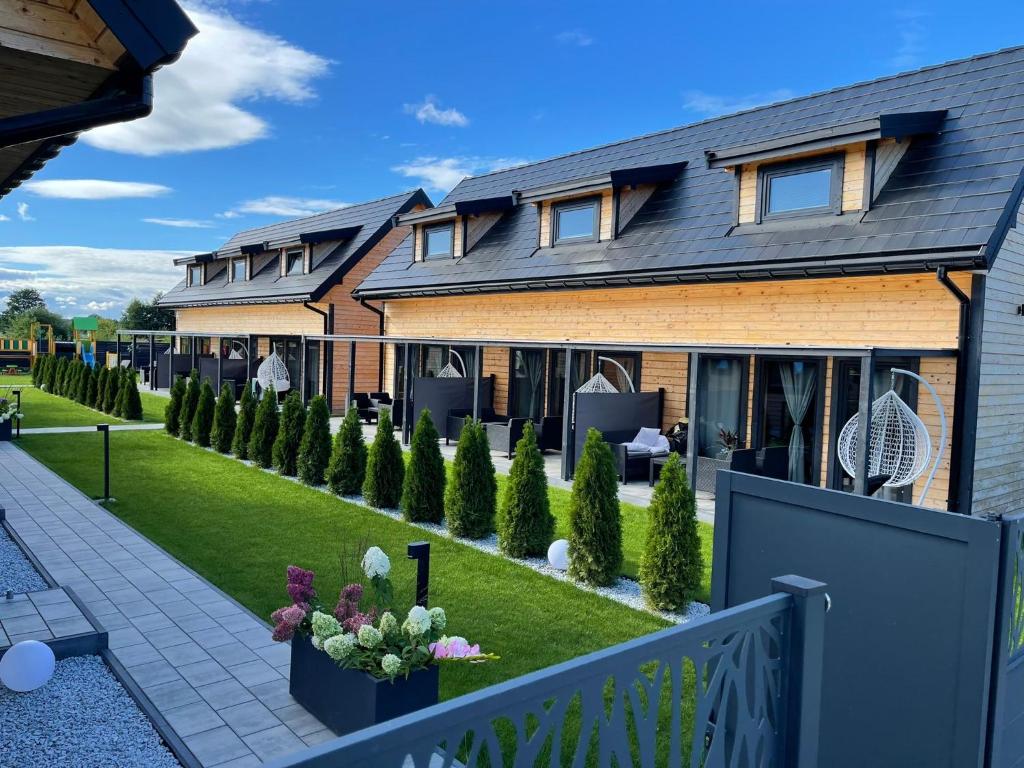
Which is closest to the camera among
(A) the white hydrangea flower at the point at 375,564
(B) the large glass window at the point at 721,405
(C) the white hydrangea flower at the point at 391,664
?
(C) the white hydrangea flower at the point at 391,664

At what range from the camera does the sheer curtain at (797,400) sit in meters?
11.5

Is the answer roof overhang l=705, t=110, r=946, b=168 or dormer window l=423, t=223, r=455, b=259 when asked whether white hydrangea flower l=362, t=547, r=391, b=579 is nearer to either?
roof overhang l=705, t=110, r=946, b=168

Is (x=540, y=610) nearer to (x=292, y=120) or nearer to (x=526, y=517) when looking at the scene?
(x=526, y=517)

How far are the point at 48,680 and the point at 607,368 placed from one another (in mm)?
11831

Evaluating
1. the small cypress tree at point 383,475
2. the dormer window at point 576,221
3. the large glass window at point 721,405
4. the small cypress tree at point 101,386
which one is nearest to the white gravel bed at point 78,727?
the small cypress tree at point 383,475

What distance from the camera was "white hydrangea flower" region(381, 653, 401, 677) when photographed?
376 cm

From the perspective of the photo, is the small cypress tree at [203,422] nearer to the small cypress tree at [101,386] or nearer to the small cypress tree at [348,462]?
the small cypress tree at [348,462]

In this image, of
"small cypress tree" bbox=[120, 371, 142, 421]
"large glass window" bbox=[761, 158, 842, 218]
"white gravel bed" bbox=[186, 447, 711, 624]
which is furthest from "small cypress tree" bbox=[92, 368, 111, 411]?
"large glass window" bbox=[761, 158, 842, 218]

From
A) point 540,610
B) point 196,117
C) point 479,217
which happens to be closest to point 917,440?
point 540,610

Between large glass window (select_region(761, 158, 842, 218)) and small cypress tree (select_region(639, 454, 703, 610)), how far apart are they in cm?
708

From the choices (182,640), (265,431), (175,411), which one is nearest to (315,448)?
(265,431)

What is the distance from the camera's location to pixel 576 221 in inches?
610

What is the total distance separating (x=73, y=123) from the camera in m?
3.49

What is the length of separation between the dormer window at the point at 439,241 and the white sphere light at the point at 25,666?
1495 centimetres
